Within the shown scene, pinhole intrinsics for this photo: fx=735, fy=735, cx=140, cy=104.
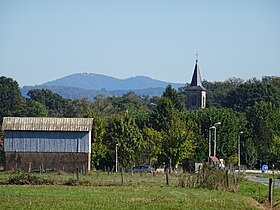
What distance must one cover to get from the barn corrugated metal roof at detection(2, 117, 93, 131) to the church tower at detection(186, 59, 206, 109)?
66.9 m

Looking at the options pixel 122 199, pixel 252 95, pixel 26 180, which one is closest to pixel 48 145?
pixel 26 180

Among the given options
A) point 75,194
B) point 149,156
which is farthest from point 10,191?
point 149,156

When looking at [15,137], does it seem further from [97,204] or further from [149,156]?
[97,204]

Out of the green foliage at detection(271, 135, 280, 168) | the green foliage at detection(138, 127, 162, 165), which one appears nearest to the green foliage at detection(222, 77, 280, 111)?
the green foliage at detection(271, 135, 280, 168)

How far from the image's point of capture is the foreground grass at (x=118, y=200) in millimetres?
30516

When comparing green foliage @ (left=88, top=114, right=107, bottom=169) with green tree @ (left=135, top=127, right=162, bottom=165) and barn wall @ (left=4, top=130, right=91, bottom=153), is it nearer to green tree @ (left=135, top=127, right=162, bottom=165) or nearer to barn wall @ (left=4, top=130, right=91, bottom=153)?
green tree @ (left=135, top=127, right=162, bottom=165)

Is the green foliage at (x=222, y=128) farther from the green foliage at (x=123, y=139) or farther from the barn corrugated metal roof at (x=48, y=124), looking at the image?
the barn corrugated metal roof at (x=48, y=124)

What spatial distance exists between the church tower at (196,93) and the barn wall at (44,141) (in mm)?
67639

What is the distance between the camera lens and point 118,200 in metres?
33.4


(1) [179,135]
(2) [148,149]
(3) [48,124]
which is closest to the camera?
(3) [48,124]

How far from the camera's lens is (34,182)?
149 ft

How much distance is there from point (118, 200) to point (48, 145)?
148ft

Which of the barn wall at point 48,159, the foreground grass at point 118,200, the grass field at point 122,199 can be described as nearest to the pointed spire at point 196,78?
the barn wall at point 48,159

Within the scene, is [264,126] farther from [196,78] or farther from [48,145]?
[196,78]
